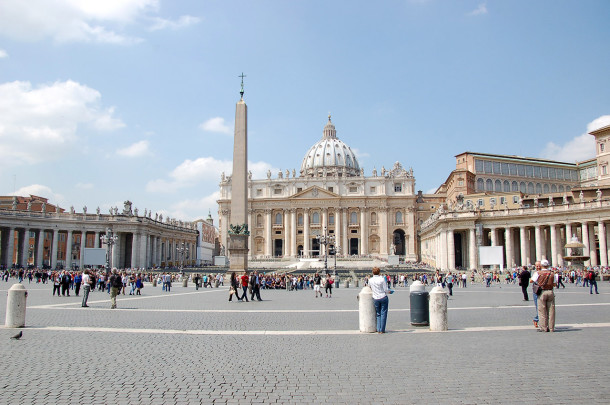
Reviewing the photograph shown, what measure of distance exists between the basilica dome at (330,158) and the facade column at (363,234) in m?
27.6

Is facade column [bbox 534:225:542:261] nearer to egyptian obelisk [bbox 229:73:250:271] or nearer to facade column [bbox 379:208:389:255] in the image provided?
egyptian obelisk [bbox 229:73:250:271]

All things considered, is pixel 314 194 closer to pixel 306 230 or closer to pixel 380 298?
pixel 306 230

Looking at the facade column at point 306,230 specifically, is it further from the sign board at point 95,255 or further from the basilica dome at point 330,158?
the sign board at point 95,255

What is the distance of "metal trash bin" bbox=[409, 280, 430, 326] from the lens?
1059 centimetres

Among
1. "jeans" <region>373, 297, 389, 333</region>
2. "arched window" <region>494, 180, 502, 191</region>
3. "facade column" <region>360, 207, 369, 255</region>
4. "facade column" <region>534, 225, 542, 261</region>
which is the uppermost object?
"arched window" <region>494, 180, 502, 191</region>

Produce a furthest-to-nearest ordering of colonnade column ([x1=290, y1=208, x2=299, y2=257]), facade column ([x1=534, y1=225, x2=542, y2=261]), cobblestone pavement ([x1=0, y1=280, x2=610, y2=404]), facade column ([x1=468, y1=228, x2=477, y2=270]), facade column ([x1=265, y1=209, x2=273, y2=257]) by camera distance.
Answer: facade column ([x1=265, y1=209, x2=273, y2=257])
colonnade column ([x1=290, y1=208, x2=299, y2=257])
facade column ([x1=468, y1=228, x2=477, y2=270])
facade column ([x1=534, y1=225, x2=542, y2=261])
cobblestone pavement ([x1=0, y1=280, x2=610, y2=404])

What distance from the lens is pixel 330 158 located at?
127 meters

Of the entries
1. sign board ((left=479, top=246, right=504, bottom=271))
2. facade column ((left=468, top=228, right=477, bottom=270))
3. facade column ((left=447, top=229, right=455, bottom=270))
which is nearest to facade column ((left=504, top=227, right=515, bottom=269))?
facade column ((left=468, top=228, right=477, bottom=270))

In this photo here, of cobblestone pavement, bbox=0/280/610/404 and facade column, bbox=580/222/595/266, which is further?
facade column, bbox=580/222/595/266

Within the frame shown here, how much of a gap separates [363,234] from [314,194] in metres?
12.0

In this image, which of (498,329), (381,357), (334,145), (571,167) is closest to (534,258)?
(571,167)

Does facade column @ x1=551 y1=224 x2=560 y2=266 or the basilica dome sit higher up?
the basilica dome

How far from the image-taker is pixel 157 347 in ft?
27.7

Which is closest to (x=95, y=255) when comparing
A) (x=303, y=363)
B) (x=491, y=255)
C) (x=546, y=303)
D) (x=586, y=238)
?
(x=491, y=255)
